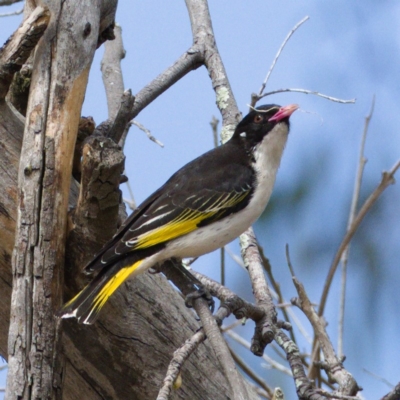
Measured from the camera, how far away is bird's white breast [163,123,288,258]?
3.69m

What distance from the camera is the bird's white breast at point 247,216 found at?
12.1ft

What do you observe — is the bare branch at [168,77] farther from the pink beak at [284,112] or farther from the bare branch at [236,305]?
the bare branch at [236,305]

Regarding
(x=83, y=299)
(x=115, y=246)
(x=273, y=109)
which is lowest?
(x=83, y=299)

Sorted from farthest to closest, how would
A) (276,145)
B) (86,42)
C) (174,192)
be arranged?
(276,145) → (174,192) → (86,42)

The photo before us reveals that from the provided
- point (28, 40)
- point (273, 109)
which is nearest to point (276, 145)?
point (273, 109)

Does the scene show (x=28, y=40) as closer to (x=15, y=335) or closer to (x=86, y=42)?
(x=86, y=42)

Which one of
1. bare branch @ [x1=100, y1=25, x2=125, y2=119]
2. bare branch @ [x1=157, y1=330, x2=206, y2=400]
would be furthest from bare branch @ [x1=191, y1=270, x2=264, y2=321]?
bare branch @ [x1=100, y1=25, x2=125, y2=119]

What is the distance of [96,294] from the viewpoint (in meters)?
3.15

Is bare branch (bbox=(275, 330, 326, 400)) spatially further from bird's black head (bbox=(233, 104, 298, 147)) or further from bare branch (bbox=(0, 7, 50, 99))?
bare branch (bbox=(0, 7, 50, 99))

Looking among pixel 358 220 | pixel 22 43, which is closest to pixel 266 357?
pixel 358 220

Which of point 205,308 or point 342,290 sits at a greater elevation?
point 342,290

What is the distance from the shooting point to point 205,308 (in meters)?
3.11

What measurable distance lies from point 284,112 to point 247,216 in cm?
67

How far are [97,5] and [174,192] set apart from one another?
38.2 inches
